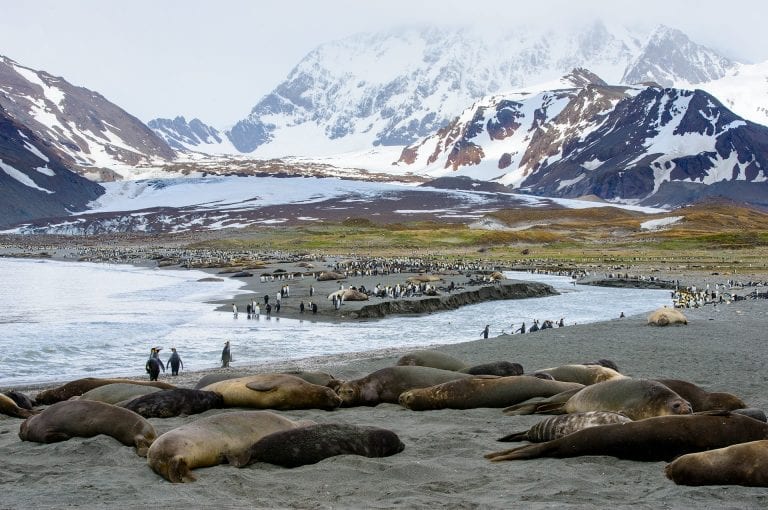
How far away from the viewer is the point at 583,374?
13109 mm

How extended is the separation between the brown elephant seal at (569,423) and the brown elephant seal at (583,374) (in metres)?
4.10

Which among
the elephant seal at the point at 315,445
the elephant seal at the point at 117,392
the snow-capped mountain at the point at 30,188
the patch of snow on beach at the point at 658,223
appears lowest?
the patch of snow on beach at the point at 658,223

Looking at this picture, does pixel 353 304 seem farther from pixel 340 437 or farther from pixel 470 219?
pixel 470 219

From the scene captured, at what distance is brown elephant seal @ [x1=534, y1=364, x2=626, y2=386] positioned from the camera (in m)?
13.0

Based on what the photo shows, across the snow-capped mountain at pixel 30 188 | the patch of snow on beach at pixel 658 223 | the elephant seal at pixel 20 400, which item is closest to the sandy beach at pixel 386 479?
the elephant seal at pixel 20 400

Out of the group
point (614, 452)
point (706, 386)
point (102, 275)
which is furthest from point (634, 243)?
point (614, 452)

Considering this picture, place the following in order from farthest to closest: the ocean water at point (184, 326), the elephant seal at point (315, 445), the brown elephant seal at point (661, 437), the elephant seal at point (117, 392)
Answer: the ocean water at point (184, 326) < the elephant seal at point (117, 392) < the elephant seal at point (315, 445) < the brown elephant seal at point (661, 437)

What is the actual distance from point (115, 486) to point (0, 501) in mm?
906

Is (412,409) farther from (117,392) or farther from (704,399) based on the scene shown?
(117,392)

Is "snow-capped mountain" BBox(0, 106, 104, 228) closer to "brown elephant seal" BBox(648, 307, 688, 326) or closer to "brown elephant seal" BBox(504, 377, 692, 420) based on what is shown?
"brown elephant seal" BBox(648, 307, 688, 326)

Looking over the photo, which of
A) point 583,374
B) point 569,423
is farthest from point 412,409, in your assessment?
point 569,423

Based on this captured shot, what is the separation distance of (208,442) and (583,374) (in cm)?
691

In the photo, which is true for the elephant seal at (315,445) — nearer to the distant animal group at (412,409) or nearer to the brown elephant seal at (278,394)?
the distant animal group at (412,409)

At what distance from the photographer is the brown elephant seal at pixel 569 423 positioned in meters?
8.58
